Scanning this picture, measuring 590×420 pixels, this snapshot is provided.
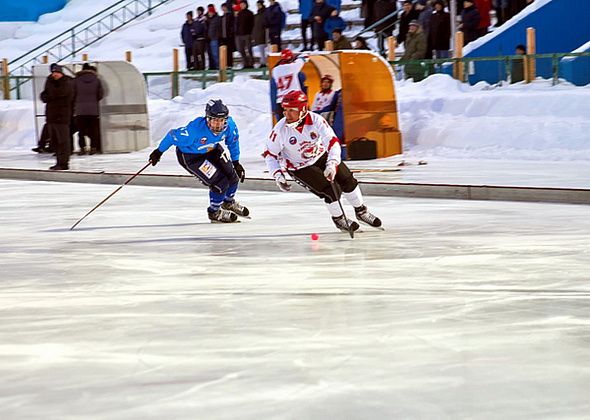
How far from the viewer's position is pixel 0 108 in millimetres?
28547

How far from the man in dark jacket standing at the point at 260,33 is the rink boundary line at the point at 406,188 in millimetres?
9539

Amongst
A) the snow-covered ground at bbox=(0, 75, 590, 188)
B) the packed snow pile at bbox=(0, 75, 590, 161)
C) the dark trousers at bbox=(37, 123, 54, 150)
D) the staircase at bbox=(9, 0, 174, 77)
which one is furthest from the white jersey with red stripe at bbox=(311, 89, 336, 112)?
the staircase at bbox=(9, 0, 174, 77)

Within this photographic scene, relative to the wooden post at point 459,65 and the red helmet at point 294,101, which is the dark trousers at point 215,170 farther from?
the wooden post at point 459,65

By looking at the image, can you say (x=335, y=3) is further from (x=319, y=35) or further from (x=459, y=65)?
(x=459, y=65)

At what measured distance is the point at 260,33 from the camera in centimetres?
2642

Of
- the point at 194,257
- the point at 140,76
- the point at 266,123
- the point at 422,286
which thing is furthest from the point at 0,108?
the point at 422,286

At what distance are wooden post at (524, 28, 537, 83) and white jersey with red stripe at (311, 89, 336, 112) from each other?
3.21 metres

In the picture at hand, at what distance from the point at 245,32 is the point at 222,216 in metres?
15.5

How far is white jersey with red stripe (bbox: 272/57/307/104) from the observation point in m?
19.3

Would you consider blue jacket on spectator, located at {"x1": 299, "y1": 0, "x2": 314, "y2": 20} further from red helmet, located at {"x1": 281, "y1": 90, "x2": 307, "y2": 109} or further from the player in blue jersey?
red helmet, located at {"x1": 281, "y1": 90, "x2": 307, "y2": 109}

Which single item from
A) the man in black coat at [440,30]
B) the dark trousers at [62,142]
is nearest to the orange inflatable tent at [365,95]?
the man in black coat at [440,30]

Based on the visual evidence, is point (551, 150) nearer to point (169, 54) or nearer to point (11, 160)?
point (11, 160)

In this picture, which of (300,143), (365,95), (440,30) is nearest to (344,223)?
(300,143)

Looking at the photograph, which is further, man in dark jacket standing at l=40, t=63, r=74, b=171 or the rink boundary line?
man in dark jacket standing at l=40, t=63, r=74, b=171
